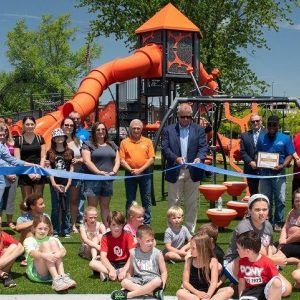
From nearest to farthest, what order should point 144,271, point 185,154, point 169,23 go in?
point 144,271, point 185,154, point 169,23

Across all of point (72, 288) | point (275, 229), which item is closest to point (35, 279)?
point (72, 288)

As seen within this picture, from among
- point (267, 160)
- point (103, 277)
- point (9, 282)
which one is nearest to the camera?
point (9, 282)

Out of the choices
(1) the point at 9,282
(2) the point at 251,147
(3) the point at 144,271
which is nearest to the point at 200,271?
(3) the point at 144,271

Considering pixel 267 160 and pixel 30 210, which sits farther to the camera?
pixel 267 160

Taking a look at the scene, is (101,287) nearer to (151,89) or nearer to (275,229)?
(275,229)

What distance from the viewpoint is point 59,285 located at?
18.4 ft

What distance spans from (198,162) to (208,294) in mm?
3145

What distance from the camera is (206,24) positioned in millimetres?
31672

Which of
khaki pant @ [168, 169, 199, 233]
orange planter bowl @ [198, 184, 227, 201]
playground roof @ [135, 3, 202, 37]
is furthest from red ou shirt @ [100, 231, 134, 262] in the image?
playground roof @ [135, 3, 202, 37]

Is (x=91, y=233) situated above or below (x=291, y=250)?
above

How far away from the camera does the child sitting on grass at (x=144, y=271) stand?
5.26m

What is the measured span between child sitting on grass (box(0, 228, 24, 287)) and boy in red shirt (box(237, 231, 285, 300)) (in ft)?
7.89

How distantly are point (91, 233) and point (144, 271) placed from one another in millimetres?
1505

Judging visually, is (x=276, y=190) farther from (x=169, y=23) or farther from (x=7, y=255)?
(x=169, y=23)
